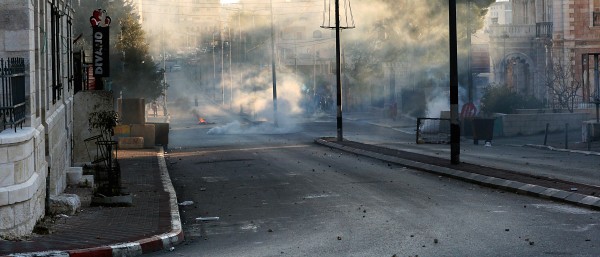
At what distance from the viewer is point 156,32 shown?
76500mm

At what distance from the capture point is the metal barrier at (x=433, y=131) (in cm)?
4463

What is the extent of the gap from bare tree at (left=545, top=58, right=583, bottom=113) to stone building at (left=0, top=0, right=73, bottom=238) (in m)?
42.7

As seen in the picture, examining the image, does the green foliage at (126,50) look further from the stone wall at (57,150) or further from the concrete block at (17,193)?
the concrete block at (17,193)

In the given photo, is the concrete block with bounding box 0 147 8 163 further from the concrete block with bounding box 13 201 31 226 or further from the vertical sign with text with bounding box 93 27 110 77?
the vertical sign with text with bounding box 93 27 110 77

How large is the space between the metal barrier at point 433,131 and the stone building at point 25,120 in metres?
26.8

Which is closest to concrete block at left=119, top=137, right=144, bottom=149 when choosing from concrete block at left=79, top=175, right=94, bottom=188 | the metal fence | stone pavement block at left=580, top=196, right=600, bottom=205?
concrete block at left=79, top=175, right=94, bottom=188

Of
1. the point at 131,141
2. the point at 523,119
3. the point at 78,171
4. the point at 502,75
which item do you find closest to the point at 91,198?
the point at 78,171

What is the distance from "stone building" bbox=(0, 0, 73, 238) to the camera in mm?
13266

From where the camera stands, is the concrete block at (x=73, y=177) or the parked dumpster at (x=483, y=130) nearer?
the concrete block at (x=73, y=177)

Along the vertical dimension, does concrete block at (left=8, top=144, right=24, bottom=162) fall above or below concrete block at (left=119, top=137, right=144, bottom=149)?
above

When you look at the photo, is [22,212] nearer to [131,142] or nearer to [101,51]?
[101,51]

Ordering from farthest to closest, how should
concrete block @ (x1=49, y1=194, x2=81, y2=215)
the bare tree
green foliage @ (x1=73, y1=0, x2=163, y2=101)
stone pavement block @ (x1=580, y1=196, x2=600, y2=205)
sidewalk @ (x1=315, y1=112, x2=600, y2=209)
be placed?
the bare tree, green foliage @ (x1=73, y1=0, x2=163, y2=101), sidewalk @ (x1=315, y1=112, x2=600, y2=209), stone pavement block @ (x1=580, y1=196, x2=600, y2=205), concrete block @ (x1=49, y1=194, x2=81, y2=215)

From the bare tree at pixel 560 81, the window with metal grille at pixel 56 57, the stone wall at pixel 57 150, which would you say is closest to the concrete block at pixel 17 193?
the stone wall at pixel 57 150

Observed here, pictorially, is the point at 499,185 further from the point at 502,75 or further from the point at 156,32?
the point at 156,32
